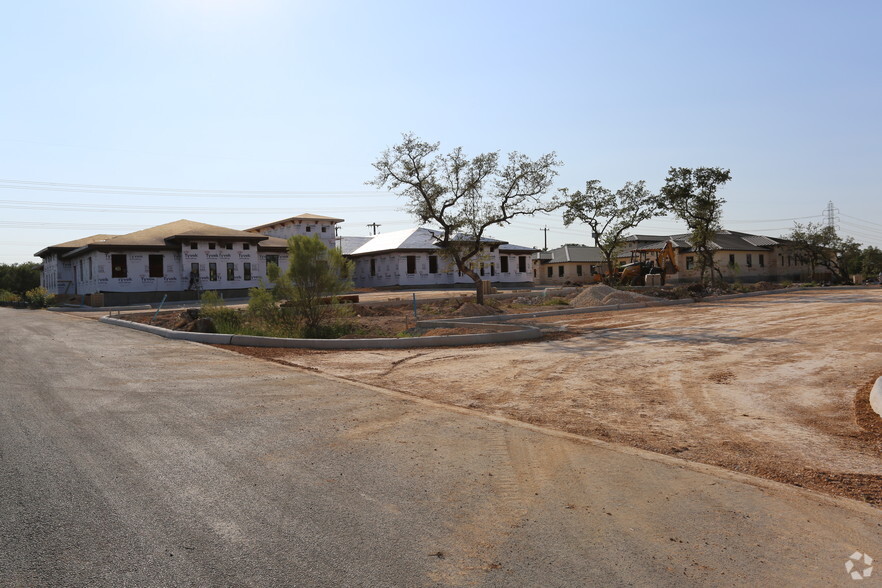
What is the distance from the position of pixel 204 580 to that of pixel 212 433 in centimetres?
354

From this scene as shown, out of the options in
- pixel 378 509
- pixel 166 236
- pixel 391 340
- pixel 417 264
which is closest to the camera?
pixel 378 509

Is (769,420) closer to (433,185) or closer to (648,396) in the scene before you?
(648,396)

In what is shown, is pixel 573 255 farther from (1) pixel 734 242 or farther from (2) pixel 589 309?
(2) pixel 589 309

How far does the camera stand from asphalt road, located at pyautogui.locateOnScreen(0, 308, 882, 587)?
366cm

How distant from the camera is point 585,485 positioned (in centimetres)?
514

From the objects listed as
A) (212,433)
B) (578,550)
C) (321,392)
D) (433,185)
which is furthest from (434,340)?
(433,185)

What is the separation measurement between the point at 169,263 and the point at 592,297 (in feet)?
94.1

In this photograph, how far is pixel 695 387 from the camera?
30.8 feet

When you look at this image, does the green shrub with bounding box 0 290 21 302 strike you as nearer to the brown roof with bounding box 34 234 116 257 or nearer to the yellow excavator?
the brown roof with bounding box 34 234 116 257

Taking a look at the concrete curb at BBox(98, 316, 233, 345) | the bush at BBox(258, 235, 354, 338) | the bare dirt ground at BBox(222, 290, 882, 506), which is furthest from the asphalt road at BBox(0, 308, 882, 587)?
the bush at BBox(258, 235, 354, 338)

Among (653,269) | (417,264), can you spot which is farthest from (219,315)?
(417,264)

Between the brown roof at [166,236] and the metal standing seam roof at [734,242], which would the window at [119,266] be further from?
the metal standing seam roof at [734,242]

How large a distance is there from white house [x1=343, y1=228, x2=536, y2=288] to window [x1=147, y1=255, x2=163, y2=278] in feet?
50.7

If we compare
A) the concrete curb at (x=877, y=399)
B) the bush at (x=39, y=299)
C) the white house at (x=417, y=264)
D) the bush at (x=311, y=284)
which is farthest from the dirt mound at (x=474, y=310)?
the bush at (x=39, y=299)
